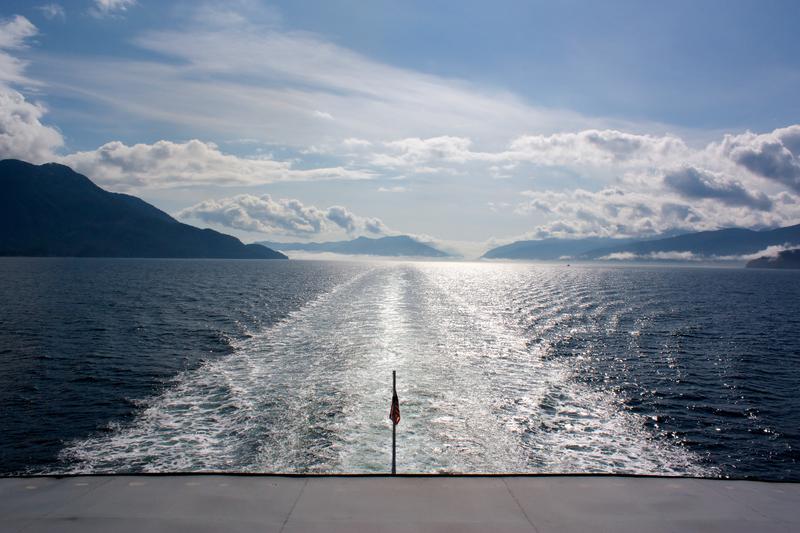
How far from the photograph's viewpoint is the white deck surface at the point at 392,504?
10.9 metres

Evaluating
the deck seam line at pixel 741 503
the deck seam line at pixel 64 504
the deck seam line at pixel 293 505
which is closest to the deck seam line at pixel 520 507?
the deck seam line at pixel 293 505

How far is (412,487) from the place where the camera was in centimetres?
1261

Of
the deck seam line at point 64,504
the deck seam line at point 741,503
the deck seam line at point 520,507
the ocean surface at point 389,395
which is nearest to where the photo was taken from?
the deck seam line at point 64,504

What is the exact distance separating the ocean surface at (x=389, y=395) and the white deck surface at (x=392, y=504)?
394 centimetres

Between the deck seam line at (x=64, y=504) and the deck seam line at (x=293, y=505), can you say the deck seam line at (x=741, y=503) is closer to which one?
the deck seam line at (x=293, y=505)

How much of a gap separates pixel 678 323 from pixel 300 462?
55.8 meters

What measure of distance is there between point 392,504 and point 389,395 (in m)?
13.0

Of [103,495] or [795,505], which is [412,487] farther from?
[795,505]

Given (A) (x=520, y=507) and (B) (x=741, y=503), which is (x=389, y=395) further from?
(B) (x=741, y=503)

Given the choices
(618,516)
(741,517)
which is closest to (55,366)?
(618,516)

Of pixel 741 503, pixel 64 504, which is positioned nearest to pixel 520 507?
pixel 741 503

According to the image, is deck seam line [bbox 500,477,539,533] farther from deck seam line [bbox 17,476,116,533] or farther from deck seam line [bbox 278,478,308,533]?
deck seam line [bbox 17,476,116,533]

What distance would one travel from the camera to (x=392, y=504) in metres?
11.8

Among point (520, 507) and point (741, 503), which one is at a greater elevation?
point (520, 507)
